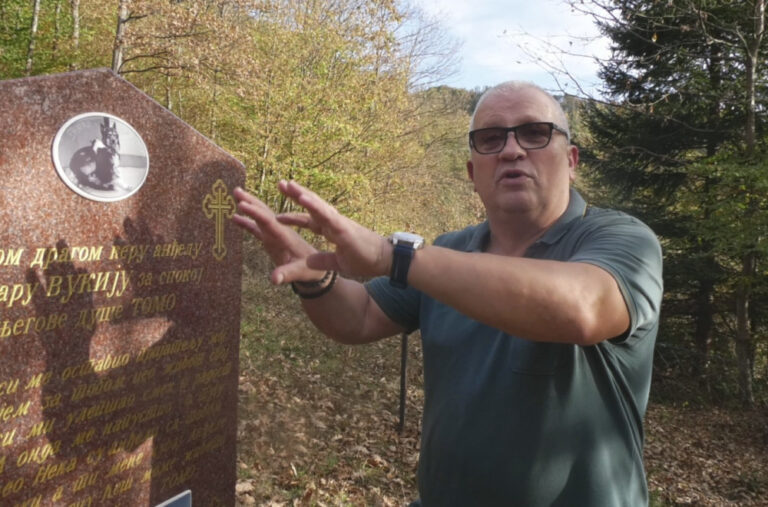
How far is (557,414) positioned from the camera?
1.55 m

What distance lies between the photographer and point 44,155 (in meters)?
2.19

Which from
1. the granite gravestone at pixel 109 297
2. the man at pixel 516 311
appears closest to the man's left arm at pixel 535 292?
the man at pixel 516 311

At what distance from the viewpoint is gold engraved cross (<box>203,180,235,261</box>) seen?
9.88 feet

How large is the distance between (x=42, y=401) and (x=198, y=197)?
1.29 metres

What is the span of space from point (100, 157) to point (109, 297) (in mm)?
681

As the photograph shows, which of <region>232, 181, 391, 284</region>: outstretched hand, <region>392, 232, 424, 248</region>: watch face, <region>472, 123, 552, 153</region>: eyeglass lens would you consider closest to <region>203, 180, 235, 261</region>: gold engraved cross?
<region>232, 181, 391, 284</region>: outstretched hand

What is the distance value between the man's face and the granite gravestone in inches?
68.8

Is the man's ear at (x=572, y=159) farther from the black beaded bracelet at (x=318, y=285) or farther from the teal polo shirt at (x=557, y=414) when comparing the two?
the black beaded bracelet at (x=318, y=285)

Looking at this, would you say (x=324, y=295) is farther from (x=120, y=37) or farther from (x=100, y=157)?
(x=120, y=37)

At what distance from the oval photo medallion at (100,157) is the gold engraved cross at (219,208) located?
46 centimetres

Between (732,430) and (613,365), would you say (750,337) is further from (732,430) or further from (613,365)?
(613,365)

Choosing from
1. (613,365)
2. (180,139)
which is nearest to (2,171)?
(180,139)

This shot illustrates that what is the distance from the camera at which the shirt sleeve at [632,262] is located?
1288mm

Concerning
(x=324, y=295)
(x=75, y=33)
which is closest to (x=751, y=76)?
(x=324, y=295)
